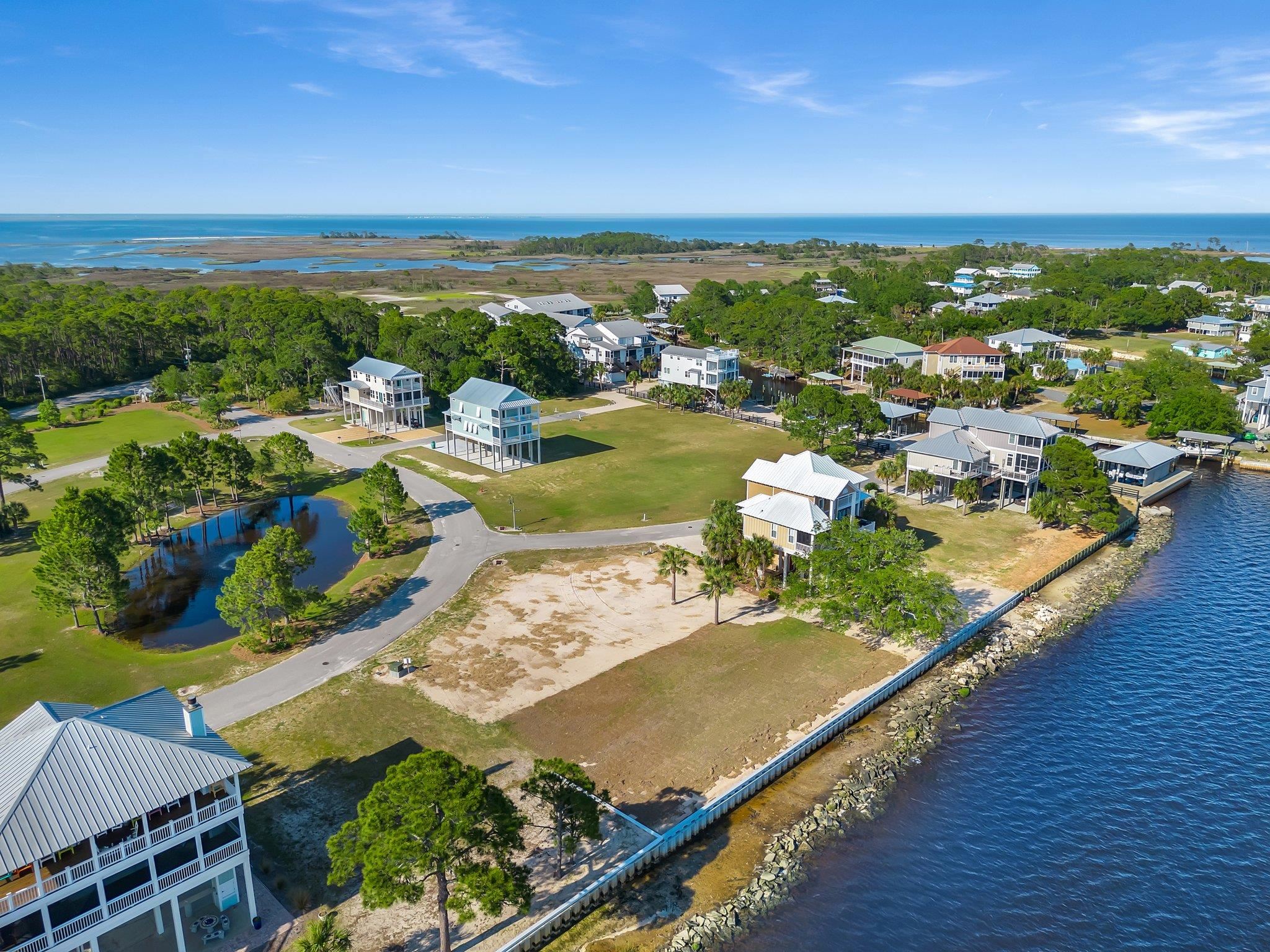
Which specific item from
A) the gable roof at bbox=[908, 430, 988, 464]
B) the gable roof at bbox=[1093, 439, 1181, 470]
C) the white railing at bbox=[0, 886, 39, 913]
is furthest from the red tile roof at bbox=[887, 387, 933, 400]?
the white railing at bbox=[0, 886, 39, 913]

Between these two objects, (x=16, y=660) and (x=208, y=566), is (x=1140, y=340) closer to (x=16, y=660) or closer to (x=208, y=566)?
(x=208, y=566)

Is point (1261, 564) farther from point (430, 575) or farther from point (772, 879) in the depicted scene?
point (430, 575)

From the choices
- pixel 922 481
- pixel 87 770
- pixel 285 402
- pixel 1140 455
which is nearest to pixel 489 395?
pixel 285 402

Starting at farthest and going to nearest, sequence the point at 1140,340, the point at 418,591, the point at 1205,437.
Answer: the point at 1140,340
the point at 1205,437
the point at 418,591

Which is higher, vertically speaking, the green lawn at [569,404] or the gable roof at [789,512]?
the gable roof at [789,512]

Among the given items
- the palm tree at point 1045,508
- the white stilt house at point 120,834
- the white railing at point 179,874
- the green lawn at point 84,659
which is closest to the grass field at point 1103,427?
the palm tree at point 1045,508

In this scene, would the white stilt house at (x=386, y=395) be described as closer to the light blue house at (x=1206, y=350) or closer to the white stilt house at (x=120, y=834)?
→ the white stilt house at (x=120, y=834)

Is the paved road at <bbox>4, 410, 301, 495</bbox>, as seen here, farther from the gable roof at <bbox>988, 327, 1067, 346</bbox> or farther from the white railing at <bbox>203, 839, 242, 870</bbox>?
the gable roof at <bbox>988, 327, 1067, 346</bbox>
